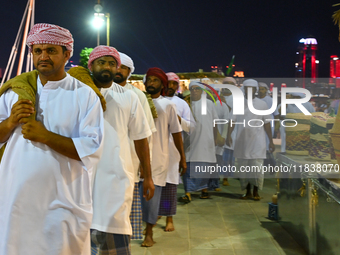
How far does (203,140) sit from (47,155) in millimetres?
5461

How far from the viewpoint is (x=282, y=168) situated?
527 cm

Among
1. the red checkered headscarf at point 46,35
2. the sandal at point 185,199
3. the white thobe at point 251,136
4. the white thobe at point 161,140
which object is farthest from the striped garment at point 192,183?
the red checkered headscarf at point 46,35

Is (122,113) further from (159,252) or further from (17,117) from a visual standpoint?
(159,252)

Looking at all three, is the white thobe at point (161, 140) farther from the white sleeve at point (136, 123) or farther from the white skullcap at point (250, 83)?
the white skullcap at point (250, 83)

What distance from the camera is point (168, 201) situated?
545 centimetres

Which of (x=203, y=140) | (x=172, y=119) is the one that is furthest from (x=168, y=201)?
(x=203, y=140)

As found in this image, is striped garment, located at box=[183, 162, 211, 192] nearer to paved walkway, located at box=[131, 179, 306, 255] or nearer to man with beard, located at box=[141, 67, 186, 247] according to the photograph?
paved walkway, located at box=[131, 179, 306, 255]

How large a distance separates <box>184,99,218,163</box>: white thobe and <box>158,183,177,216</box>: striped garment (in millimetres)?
1983

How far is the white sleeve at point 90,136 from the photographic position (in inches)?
86.9

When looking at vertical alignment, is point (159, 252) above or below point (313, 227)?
below

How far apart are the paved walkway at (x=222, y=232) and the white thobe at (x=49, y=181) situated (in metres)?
2.46

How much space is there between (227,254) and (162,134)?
5.27 ft

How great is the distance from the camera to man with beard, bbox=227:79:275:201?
7352mm

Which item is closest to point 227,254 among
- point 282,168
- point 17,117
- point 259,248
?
point 259,248
